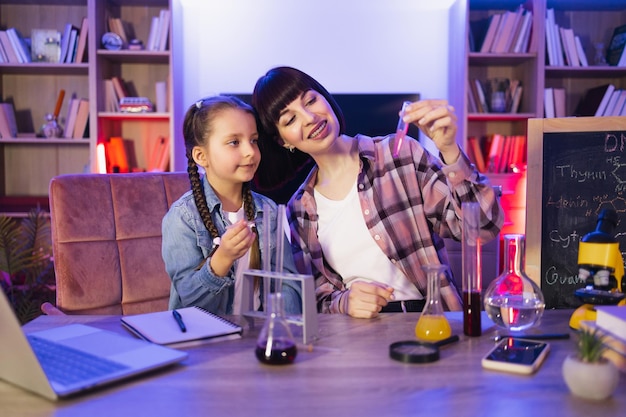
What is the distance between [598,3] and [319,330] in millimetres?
4171

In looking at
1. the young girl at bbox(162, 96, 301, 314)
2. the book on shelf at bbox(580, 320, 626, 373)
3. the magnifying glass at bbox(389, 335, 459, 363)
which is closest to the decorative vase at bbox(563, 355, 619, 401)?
the book on shelf at bbox(580, 320, 626, 373)

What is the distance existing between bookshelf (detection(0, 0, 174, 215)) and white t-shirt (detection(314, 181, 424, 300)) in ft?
8.76

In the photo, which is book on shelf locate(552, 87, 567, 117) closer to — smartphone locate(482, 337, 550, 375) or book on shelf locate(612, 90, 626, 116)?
book on shelf locate(612, 90, 626, 116)

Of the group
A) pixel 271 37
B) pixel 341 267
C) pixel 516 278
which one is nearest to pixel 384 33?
pixel 271 37

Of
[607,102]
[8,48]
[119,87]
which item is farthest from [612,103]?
[8,48]

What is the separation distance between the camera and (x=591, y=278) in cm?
110

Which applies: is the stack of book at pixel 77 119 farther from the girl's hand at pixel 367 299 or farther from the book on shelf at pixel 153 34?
the girl's hand at pixel 367 299

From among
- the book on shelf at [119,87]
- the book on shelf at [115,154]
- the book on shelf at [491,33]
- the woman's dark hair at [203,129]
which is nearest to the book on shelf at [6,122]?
the book on shelf at [115,154]

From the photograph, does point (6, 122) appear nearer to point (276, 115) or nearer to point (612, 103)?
point (276, 115)

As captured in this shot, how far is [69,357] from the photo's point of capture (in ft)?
3.10

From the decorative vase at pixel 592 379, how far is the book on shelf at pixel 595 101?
376 cm

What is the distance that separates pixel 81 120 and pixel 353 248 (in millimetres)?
3071

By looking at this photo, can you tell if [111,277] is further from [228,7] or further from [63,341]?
[228,7]

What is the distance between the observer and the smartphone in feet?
3.01
